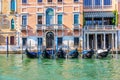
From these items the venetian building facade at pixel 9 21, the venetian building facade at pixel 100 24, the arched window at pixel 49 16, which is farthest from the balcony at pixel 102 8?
the venetian building facade at pixel 9 21

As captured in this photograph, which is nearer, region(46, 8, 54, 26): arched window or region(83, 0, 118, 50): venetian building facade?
region(83, 0, 118, 50): venetian building facade

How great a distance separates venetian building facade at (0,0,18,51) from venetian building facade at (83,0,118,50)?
570cm

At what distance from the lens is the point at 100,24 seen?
31.5 meters

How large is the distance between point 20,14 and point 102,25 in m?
6.65

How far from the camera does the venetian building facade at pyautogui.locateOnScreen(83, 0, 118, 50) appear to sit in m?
31.0

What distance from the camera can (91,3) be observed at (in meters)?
31.5

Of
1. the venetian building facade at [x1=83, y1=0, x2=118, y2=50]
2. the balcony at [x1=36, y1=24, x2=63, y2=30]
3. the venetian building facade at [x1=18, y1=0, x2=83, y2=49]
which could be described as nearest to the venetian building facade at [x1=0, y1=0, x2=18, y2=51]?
the venetian building facade at [x1=18, y1=0, x2=83, y2=49]

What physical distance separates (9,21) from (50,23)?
3443mm

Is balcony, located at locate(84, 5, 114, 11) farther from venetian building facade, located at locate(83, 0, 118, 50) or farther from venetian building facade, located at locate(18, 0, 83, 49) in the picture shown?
venetian building facade, located at locate(18, 0, 83, 49)

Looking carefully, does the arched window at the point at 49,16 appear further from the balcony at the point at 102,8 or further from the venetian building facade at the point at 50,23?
the balcony at the point at 102,8

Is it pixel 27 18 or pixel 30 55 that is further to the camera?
pixel 27 18

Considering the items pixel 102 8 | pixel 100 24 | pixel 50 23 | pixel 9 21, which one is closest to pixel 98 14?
pixel 102 8

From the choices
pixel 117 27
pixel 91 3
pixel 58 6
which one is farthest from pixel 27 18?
pixel 117 27

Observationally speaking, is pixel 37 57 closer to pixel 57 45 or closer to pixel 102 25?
pixel 57 45
